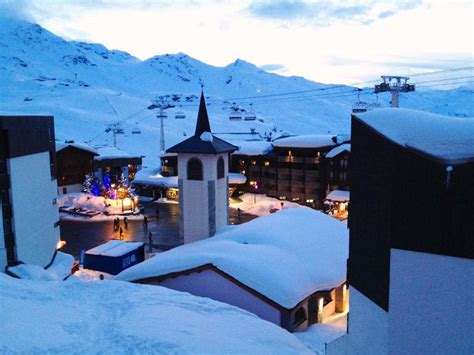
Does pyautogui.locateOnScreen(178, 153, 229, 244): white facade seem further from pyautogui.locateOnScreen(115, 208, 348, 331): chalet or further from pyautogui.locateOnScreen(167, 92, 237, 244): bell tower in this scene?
pyautogui.locateOnScreen(115, 208, 348, 331): chalet

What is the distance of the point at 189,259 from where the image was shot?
18109 millimetres

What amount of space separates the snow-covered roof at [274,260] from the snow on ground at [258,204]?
19.2 metres

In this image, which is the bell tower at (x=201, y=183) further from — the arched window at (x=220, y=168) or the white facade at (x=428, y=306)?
the white facade at (x=428, y=306)

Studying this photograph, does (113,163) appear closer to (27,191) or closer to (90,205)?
(90,205)

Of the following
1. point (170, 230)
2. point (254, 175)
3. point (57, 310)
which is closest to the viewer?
point (57, 310)

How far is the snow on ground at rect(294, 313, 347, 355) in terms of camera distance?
616 inches

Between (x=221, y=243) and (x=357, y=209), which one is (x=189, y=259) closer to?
(x=221, y=243)

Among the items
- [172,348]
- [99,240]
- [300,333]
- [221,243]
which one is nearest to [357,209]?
[172,348]

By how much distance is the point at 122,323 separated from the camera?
1170 centimetres

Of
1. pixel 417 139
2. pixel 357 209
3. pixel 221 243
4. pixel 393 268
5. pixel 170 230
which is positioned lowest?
pixel 170 230

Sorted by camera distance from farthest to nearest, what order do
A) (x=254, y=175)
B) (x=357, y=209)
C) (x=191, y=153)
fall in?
(x=254, y=175), (x=191, y=153), (x=357, y=209)

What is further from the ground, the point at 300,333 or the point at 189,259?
the point at 189,259

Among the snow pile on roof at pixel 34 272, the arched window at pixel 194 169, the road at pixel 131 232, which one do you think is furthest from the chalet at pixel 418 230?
the road at pixel 131 232

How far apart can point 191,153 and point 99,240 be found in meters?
10.8
